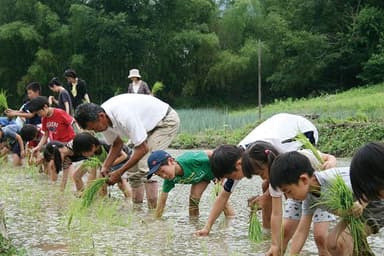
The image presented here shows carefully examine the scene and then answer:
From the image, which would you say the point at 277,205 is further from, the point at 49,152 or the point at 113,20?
the point at 113,20

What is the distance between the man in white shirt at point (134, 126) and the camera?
512 cm

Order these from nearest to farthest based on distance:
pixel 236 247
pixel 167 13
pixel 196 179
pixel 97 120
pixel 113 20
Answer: pixel 236 247, pixel 97 120, pixel 196 179, pixel 113 20, pixel 167 13

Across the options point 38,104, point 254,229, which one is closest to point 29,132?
point 38,104

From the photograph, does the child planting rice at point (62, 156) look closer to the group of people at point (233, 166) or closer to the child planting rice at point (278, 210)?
the group of people at point (233, 166)

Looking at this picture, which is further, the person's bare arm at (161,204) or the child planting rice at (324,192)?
the person's bare arm at (161,204)

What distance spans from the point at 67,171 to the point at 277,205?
3998 millimetres

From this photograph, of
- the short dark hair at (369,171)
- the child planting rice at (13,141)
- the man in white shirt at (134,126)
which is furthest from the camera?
the child planting rice at (13,141)

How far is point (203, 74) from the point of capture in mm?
29141

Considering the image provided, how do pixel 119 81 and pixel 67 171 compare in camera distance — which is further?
pixel 119 81

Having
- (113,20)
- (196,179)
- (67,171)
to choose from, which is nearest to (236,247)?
(196,179)

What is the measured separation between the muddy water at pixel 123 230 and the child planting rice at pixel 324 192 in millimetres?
828

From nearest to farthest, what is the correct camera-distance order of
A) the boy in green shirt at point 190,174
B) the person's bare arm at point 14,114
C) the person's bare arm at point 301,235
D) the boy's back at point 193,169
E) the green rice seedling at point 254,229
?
the person's bare arm at point 301,235
the green rice seedling at point 254,229
the boy in green shirt at point 190,174
the boy's back at point 193,169
the person's bare arm at point 14,114

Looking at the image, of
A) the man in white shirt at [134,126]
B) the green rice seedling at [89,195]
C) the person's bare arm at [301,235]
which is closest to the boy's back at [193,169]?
the man in white shirt at [134,126]

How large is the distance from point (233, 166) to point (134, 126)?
1121mm
